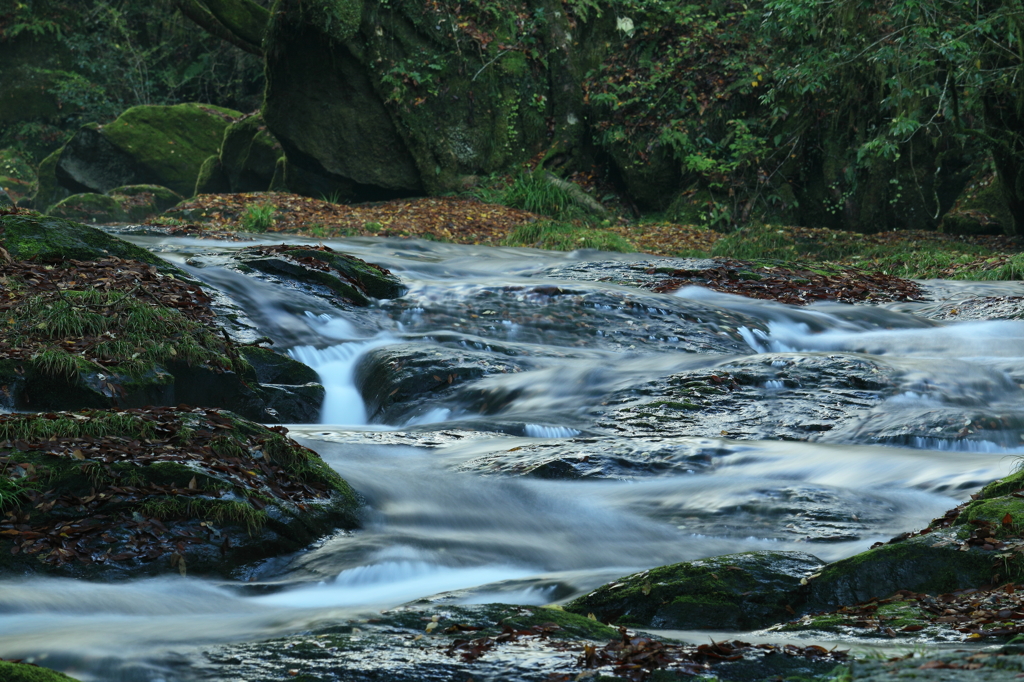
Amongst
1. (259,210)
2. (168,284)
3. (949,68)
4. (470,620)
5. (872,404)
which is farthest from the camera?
(259,210)

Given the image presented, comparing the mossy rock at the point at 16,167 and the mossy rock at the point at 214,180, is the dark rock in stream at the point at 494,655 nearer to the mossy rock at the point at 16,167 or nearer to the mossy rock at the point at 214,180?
the mossy rock at the point at 214,180

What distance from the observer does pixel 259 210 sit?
49.4 ft

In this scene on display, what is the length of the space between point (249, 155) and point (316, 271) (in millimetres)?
11385

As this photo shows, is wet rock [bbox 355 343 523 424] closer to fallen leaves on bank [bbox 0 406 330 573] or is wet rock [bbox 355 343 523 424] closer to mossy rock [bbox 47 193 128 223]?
fallen leaves on bank [bbox 0 406 330 573]

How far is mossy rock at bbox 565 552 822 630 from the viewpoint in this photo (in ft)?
10.1

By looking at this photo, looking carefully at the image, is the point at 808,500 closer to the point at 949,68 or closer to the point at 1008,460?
the point at 1008,460

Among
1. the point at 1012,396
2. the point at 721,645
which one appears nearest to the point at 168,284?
the point at 721,645

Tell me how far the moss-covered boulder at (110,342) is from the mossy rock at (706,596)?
3512mm

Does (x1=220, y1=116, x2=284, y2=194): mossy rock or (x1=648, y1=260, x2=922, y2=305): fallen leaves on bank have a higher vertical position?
(x1=220, y1=116, x2=284, y2=194): mossy rock

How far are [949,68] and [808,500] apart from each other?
10.3 meters

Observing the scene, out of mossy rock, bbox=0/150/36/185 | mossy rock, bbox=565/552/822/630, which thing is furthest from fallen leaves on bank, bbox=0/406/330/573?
mossy rock, bbox=0/150/36/185

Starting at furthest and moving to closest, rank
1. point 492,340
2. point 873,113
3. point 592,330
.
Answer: point 873,113 < point 592,330 < point 492,340

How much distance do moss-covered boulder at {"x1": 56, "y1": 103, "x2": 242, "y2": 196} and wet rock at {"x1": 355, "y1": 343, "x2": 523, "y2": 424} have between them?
52.5ft

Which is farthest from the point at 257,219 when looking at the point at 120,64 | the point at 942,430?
the point at 120,64
